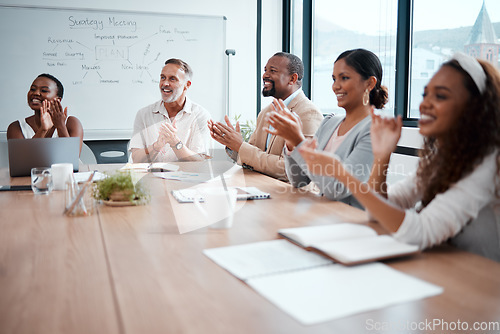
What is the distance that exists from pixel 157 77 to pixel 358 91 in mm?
2556

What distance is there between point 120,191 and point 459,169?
112 cm

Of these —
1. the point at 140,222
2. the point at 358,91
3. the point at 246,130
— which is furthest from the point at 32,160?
the point at 246,130

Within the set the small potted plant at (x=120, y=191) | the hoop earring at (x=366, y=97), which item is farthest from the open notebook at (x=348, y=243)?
the hoop earring at (x=366, y=97)

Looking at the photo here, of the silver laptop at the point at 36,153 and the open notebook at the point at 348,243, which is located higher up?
the silver laptop at the point at 36,153

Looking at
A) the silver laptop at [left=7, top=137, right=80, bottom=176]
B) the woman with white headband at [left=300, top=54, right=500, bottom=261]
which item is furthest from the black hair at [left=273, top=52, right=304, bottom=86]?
the woman with white headband at [left=300, top=54, right=500, bottom=261]

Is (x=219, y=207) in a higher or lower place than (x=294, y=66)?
lower

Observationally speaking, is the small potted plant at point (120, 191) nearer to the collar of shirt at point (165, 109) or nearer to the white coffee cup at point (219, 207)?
the white coffee cup at point (219, 207)

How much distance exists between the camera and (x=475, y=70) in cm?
118

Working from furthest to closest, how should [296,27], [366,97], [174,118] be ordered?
1. [296,27]
2. [174,118]
3. [366,97]

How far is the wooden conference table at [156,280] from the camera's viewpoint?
0.79m

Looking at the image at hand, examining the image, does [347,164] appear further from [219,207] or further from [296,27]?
[296,27]

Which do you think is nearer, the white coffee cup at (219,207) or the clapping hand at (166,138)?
the white coffee cup at (219,207)

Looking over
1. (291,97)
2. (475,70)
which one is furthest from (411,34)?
(475,70)

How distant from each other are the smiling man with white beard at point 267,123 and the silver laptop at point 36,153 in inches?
31.6
